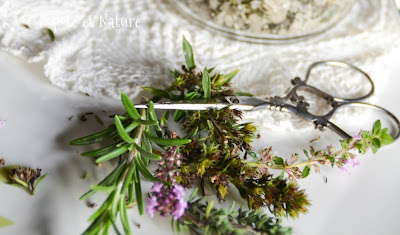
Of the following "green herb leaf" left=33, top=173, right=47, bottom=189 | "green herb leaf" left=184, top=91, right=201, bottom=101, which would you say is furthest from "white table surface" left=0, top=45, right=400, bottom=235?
"green herb leaf" left=184, top=91, right=201, bottom=101

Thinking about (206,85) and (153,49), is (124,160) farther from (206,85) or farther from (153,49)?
(153,49)

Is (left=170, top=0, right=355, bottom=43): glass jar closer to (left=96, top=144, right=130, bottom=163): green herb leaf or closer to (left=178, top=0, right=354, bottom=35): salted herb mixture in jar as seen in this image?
(left=178, top=0, right=354, bottom=35): salted herb mixture in jar

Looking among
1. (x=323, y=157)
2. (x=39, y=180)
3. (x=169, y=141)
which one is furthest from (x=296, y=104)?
(x=39, y=180)

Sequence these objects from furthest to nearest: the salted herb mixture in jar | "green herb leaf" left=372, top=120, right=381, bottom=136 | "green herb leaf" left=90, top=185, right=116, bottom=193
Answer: the salted herb mixture in jar → "green herb leaf" left=372, top=120, right=381, bottom=136 → "green herb leaf" left=90, top=185, right=116, bottom=193

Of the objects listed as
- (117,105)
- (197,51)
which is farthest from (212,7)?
(117,105)

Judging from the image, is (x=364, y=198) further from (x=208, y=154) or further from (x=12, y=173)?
(x=12, y=173)

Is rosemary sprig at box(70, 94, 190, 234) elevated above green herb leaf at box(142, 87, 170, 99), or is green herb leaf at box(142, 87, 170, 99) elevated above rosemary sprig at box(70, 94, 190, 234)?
green herb leaf at box(142, 87, 170, 99)
